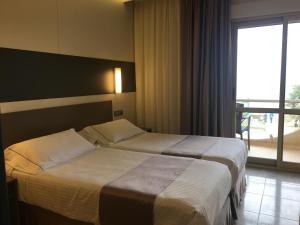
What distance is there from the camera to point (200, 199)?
5.42ft

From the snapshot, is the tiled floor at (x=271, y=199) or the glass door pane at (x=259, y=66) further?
the glass door pane at (x=259, y=66)

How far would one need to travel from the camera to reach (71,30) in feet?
10.2

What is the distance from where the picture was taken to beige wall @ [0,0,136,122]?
244cm

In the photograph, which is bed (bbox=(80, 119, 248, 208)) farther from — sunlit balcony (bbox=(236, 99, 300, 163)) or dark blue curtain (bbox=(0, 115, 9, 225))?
dark blue curtain (bbox=(0, 115, 9, 225))

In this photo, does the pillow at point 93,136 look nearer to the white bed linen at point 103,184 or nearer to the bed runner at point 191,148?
the white bed linen at point 103,184

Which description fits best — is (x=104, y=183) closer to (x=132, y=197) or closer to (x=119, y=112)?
(x=132, y=197)

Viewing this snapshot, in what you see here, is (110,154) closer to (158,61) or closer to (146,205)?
(146,205)

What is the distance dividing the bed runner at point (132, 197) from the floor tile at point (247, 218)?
923mm

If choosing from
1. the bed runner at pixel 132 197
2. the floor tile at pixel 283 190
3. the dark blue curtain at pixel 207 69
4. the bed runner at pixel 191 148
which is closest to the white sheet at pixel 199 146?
the bed runner at pixel 191 148

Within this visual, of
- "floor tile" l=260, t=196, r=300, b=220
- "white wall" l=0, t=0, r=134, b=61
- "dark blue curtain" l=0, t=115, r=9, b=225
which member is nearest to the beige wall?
"white wall" l=0, t=0, r=134, b=61

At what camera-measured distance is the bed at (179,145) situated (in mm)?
2508

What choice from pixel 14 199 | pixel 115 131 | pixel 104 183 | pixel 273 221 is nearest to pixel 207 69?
pixel 115 131

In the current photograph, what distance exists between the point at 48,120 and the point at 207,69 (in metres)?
2.42

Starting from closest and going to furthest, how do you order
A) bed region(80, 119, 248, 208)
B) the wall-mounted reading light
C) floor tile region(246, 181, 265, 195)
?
bed region(80, 119, 248, 208), floor tile region(246, 181, 265, 195), the wall-mounted reading light
